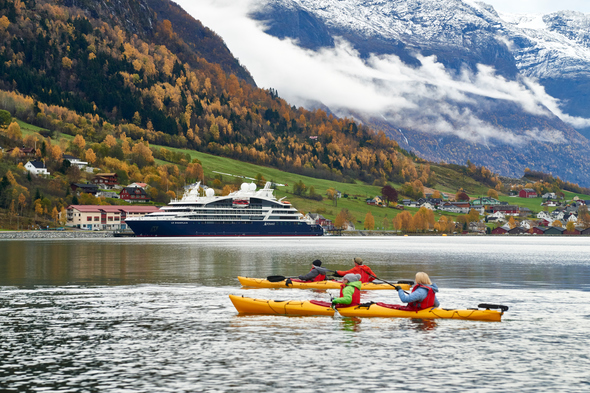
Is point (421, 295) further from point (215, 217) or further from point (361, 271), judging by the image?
point (215, 217)

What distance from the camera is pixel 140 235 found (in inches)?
7116

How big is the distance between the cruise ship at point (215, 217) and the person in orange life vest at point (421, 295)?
153979 mm

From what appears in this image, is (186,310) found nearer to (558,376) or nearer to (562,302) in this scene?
(558,376)

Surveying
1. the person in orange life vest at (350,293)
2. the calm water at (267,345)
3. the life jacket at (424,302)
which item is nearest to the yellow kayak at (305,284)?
the calm water at (267,345)

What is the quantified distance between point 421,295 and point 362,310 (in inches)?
125

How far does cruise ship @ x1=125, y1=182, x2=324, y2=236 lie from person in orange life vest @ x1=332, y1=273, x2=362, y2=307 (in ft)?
497

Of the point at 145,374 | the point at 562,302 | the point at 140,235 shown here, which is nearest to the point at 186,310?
the point at 145,374

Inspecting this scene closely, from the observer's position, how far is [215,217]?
623 ft

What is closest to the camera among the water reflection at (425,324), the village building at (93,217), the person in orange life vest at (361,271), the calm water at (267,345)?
the calm water at (267,345)

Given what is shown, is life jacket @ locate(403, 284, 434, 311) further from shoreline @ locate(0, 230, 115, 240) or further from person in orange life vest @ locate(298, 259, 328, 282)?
shoreline @ locate(0, 230, 115, 240)

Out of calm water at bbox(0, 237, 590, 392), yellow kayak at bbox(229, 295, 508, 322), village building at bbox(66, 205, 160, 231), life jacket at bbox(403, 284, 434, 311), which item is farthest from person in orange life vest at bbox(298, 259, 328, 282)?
village building at bbox(66, 205, 160, 231)

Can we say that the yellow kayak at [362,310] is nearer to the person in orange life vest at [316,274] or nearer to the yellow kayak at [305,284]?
the person in orange life vest at [316,274]

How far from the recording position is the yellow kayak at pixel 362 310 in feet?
99.7

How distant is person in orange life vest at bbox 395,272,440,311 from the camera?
99.7 ft
